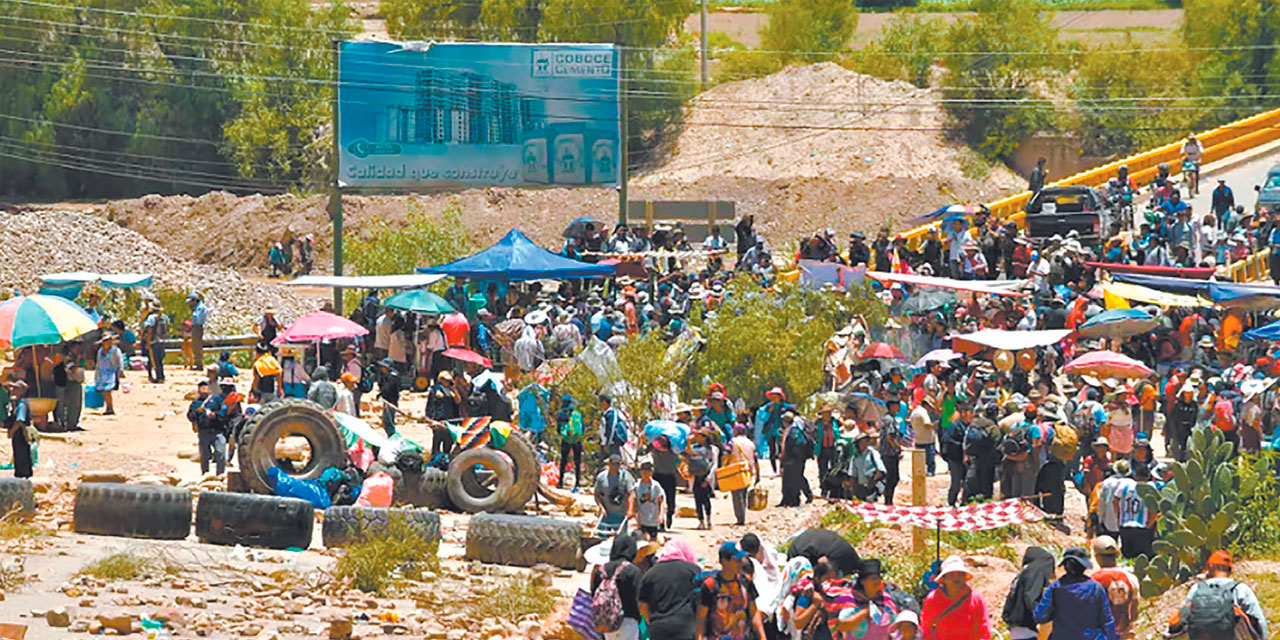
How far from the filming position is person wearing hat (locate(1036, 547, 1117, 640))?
1223cm

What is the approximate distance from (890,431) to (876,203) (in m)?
42.5

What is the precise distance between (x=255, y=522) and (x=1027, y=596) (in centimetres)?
873

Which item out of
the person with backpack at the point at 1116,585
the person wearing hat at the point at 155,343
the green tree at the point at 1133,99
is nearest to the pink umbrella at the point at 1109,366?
the person with backpack at the point at 1116,585

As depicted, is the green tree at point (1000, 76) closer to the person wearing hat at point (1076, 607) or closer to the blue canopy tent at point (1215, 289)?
the blue canopy tent at point (1215, 289)

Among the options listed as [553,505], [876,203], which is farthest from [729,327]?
[876,203]

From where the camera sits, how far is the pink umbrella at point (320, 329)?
27.7 metres

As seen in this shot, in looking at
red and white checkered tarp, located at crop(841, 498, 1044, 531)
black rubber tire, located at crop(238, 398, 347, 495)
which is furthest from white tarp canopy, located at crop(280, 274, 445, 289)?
red and white checkered tarp, located at crop(841, 498, 1044, 531)

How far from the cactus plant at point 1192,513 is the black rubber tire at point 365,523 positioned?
6.45m

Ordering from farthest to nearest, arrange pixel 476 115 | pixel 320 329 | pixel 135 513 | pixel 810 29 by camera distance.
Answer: pixel 810 29, pixel 476 115, pixel 320 329, pixel 135 513

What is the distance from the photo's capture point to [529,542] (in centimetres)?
1877

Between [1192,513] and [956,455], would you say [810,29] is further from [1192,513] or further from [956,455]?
[1192,513]

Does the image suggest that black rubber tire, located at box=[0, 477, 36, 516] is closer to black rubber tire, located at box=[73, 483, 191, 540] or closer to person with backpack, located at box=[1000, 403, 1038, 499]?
black rubber tire, located at box=[73, 483, 191, 540]

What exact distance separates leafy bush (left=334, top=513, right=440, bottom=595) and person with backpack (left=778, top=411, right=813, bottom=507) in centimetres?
434

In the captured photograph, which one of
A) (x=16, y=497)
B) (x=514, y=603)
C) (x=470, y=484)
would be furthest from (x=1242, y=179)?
(x=16, y=497)
